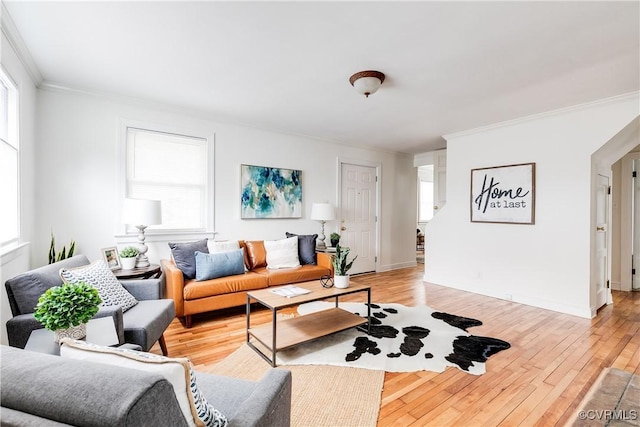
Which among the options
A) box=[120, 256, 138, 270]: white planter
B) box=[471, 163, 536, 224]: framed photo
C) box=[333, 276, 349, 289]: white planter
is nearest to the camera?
box=[333, 276, 349, 289]: white planter

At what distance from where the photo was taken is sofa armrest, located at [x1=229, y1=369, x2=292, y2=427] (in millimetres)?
950

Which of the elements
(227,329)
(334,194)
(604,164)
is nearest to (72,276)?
(227,329)

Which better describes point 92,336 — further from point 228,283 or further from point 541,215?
point 541,215

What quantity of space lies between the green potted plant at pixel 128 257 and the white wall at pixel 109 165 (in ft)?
1.07

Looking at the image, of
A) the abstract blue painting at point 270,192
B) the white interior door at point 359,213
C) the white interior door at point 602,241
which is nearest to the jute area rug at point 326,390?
the abstract blue painting at point 270,192

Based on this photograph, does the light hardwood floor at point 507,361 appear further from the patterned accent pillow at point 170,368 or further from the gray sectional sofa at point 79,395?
the gray sectional sofa at point 79,395

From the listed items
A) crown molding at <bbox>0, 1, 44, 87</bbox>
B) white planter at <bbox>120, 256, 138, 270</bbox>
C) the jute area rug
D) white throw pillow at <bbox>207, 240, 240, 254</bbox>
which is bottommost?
the jute area rug

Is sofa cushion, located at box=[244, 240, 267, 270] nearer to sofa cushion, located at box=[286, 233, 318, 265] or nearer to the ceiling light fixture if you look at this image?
sofa cushion, located at box=[286, 233, 318, 265]

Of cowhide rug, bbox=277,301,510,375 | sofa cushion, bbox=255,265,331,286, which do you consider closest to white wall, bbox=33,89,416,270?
sofa cushion, bbox=255,265,331,286

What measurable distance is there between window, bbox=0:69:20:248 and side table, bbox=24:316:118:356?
987mm

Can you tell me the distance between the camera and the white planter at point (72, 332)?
138 cm

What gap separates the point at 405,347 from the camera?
2535 mm

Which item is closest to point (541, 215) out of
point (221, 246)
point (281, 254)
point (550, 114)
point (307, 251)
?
point (550, 114)

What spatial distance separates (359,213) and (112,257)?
3.83 m
